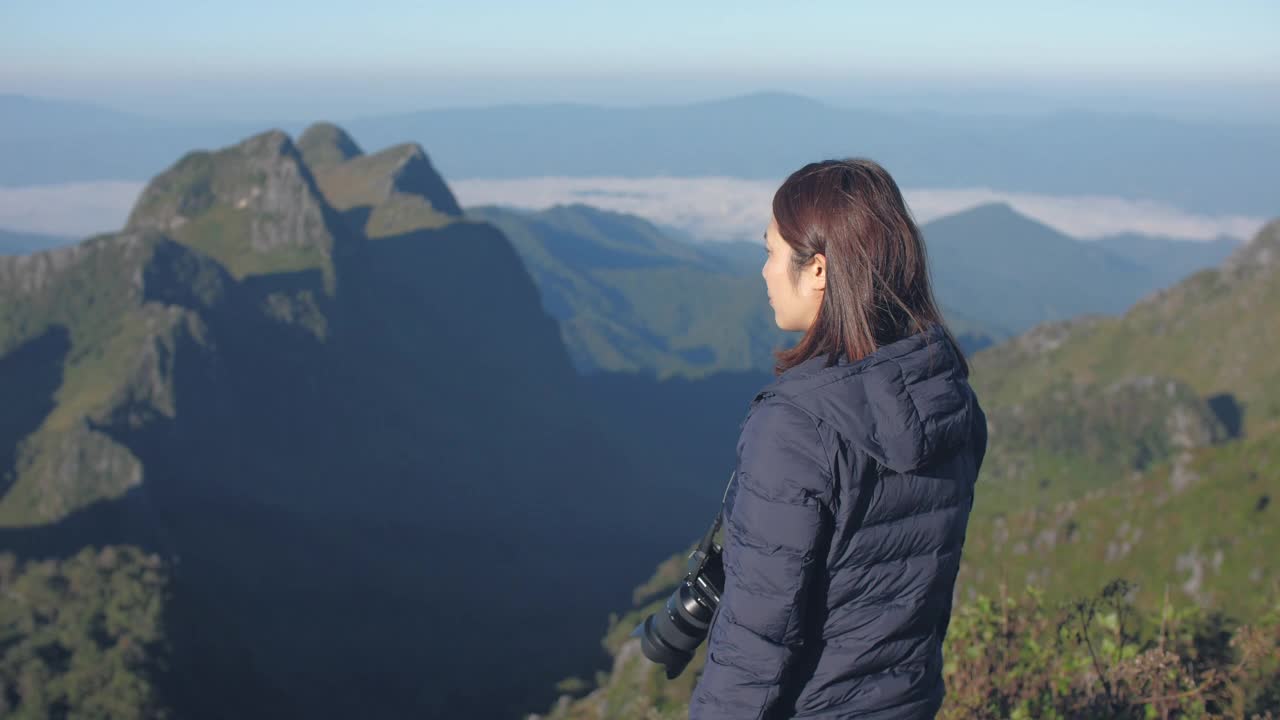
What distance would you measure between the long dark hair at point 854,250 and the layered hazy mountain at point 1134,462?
14.0 feet

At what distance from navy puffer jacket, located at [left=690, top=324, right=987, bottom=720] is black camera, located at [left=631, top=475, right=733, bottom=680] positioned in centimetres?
37

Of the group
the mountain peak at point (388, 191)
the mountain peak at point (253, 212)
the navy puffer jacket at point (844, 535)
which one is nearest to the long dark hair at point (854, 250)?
the navy puffer jacket at point (844, 535)

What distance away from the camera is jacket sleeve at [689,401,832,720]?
3.60 m

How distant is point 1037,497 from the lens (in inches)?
3164

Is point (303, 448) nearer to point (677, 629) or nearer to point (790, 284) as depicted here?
point (677, 629)

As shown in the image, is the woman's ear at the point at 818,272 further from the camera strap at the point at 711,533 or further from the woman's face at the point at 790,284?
the camera strap at the point at 711,533

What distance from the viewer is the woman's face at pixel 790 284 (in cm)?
406

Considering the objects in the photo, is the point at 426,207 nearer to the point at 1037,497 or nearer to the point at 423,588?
the point at 423,588

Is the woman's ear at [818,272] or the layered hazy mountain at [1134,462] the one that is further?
the layered hazy mountain at [1134,462]

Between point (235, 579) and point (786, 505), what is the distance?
9331 centimetres

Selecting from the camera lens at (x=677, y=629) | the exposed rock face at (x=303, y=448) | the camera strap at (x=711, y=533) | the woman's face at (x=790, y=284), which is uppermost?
the woman's face at (x=790, y=284)

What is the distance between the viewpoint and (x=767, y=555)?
12.0 feet

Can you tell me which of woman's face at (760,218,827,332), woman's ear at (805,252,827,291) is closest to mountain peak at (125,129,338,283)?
woman's face at (760,218,827,332)

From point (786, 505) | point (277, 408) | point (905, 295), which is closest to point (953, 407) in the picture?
point (905, 295)
